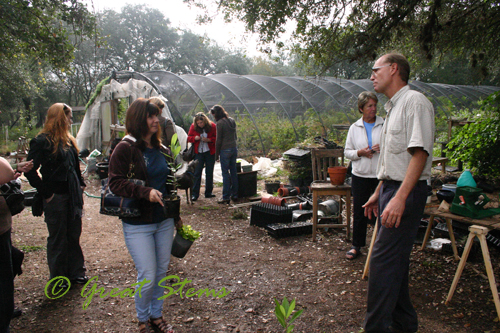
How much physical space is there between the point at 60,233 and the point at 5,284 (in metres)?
1.04

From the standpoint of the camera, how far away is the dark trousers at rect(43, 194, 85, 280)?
3.56m

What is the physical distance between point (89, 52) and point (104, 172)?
31.6 meters

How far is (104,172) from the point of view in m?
7.02

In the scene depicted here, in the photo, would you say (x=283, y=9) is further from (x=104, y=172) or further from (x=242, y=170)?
(x=104, y=172)

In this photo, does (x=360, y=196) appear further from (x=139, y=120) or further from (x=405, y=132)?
Result: (x=139, y=120)

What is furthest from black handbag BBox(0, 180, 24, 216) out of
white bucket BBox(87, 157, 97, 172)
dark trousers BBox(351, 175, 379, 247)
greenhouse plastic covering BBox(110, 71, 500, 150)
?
greenhouse plastic covering BBox(110, 71, 500, 150)

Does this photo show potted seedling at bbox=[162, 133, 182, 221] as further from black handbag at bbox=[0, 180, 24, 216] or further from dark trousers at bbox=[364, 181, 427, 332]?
dark trousers at bbox=[364, 181, 427, 332]

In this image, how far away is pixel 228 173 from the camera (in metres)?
7.58

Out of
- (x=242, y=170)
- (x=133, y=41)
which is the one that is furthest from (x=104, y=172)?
(x=133, y=41)

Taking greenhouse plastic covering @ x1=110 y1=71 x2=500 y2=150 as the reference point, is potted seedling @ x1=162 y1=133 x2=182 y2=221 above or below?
below

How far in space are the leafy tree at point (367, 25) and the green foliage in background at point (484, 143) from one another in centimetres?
95

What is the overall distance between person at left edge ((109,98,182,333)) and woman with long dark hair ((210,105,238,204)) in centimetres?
458

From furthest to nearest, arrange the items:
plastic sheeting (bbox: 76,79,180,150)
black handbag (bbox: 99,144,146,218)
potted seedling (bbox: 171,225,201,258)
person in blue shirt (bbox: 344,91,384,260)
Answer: plastic sheeting (bbox: 76,79,180,150) < person in blue shirt (bbox: 344,91,384,260) < potted seedling (bbox: 171,225,201,258) < black handbag (bbox: 99,144,146,218)

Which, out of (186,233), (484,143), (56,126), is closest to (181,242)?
(186,233)
